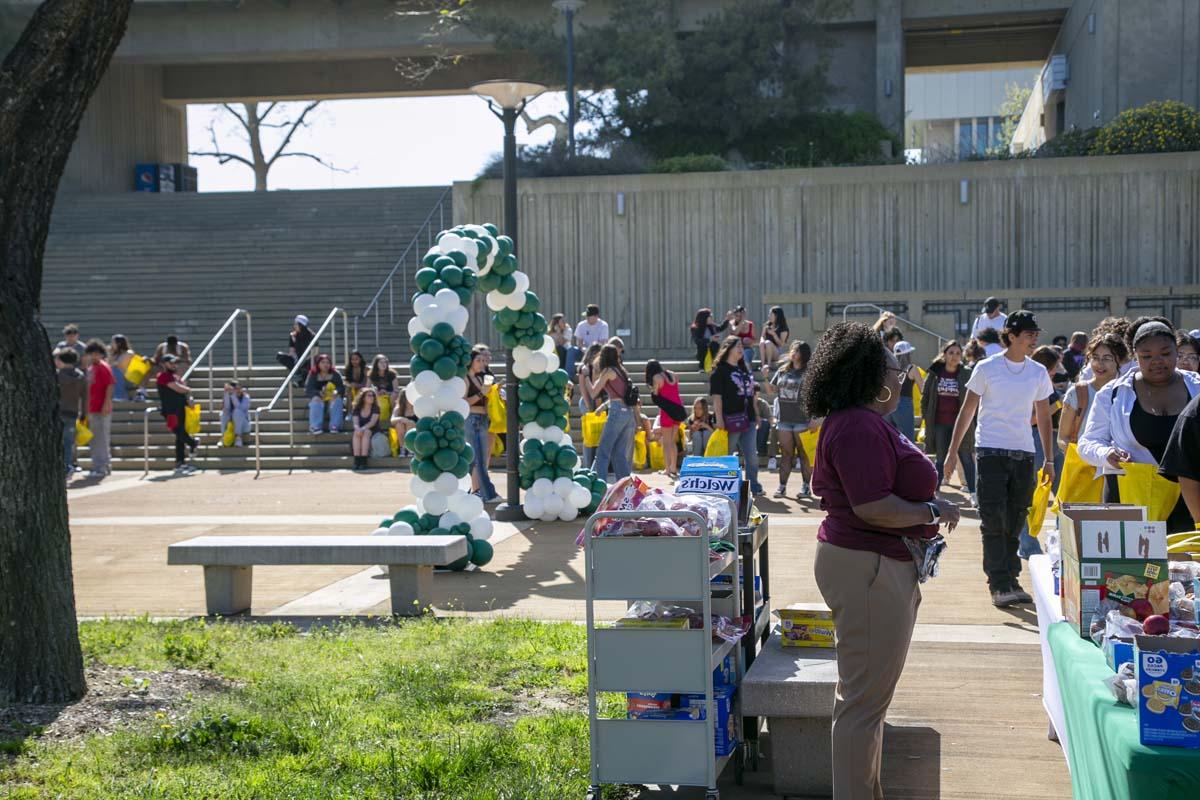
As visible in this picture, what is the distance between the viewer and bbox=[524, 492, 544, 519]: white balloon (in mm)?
12148

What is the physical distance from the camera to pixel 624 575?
441cm

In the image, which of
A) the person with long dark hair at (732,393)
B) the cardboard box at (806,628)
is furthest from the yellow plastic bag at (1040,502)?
the person with long dark hair at (732,393)

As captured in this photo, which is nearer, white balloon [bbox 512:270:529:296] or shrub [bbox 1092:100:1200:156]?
white balloon [bbox 512:270:529:296]

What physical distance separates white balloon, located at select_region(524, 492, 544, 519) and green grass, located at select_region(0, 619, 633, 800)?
190 inches

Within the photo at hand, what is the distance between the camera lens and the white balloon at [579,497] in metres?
12.1

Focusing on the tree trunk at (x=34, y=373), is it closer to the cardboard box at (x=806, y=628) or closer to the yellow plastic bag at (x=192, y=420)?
the cardboard box at (x=806, y=628)

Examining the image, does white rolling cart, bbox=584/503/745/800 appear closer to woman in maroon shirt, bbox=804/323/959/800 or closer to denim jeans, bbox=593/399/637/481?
woman in maroon shirt, bbox=804/323/959/800

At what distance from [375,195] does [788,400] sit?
63.9ft

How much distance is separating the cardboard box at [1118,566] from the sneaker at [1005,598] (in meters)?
3.80

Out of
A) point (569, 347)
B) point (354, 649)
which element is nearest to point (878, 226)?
point (569, 347)

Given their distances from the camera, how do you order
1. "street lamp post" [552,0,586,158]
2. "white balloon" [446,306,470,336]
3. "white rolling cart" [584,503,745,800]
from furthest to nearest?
"street lamp post" [552,0,586,158] < "white balloon" [446,306,470,336] < "white rolling cart" [584,503,745,800]

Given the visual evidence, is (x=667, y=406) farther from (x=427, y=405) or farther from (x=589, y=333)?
(x=589, y=333)

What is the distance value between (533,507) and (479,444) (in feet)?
4.32

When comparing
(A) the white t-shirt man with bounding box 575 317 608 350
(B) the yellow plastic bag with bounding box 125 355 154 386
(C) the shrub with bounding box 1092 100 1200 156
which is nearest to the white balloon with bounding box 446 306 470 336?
(A) the white t-shirt man with bounding box 575 317 608 350
